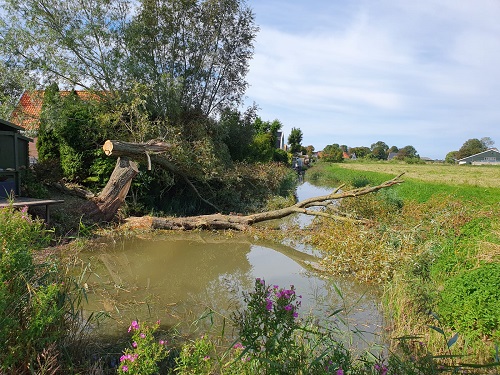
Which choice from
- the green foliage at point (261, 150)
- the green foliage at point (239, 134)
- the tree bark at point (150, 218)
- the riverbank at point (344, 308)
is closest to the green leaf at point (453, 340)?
the riverbank at point (344, 308)

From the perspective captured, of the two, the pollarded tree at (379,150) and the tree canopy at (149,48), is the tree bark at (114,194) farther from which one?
the pollarded tree at (379,150)

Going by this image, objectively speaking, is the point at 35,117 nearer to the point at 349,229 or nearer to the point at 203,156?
the point at 203,156

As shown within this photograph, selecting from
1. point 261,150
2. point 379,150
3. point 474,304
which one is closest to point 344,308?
point 474,304

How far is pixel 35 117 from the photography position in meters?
13.1

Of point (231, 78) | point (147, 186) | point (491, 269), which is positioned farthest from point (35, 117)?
point (491, 269)

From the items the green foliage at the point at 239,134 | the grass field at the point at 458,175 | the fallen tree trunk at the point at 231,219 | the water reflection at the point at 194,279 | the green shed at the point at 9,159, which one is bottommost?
the water reflection at the point at 194,279

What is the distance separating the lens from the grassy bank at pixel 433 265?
4.38m

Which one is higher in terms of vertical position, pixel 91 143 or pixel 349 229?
pixel 91 143

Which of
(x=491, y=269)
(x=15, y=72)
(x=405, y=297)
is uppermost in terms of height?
(x=15, y=72)

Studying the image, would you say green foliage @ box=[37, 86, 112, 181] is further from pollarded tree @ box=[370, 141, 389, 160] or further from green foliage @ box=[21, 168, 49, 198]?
pollarded tree @ box=[370, 141, 389, 160]

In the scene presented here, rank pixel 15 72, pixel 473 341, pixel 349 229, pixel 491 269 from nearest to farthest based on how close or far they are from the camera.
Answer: pixel 473 341
pixel 491 269
pixel 349 229
pixel 15 72

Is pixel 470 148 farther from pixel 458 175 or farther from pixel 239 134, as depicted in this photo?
pixel 239 134

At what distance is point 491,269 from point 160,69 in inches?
535

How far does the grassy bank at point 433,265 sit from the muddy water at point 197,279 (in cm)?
53
